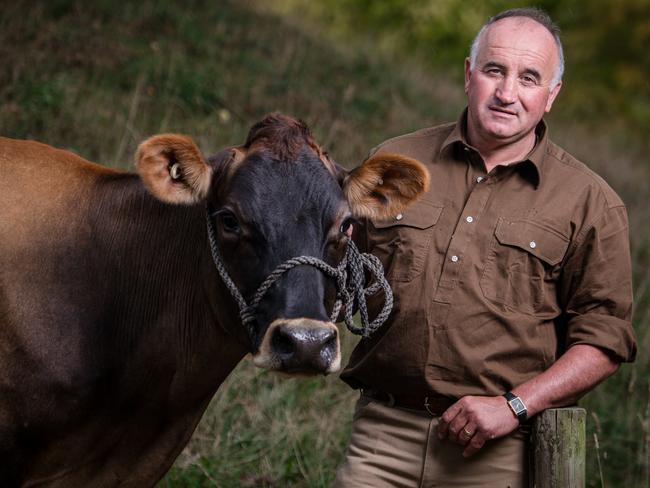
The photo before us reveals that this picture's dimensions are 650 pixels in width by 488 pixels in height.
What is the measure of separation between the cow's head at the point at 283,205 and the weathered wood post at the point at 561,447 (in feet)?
2.99

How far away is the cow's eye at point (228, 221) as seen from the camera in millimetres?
3590

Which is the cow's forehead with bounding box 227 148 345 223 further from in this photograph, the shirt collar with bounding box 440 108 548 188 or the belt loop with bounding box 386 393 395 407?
the belt loop with bounding box 386 393 395 407

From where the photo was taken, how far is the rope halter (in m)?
3.46

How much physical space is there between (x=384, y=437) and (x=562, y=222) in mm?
1197

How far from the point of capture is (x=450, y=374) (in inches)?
145

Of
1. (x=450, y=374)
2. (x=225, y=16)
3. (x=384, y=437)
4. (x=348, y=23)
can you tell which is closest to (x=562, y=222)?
(x=450, y=374)

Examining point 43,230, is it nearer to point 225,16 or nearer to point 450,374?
point 450,374

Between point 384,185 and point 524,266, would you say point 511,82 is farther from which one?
point 524,266

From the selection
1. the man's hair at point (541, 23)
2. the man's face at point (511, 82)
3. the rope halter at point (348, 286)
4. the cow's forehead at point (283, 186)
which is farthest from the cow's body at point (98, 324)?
the man's hair at point (541, 23)

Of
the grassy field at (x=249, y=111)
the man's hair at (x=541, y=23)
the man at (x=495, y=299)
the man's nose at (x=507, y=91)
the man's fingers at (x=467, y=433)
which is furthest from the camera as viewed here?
the grassy field at (x=249, y=111)

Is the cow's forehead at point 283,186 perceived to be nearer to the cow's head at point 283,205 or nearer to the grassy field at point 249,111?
the cow's head at point 283,205

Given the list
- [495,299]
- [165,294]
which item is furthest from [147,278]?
[495,299]

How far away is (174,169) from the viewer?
371 cm

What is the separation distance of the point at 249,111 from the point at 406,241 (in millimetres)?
7467
